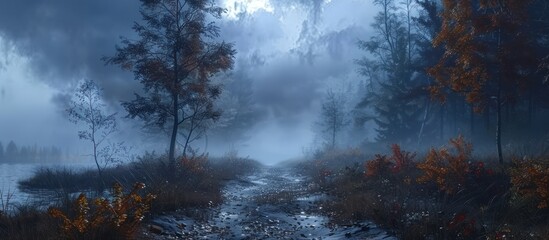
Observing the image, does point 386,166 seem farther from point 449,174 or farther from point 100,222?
point 100,222

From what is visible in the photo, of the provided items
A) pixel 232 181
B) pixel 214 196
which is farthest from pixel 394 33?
pixel 214 196

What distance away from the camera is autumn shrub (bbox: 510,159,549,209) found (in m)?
9.07

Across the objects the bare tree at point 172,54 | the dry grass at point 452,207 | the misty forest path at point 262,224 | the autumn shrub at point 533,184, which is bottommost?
the misty forest path at point 262,224

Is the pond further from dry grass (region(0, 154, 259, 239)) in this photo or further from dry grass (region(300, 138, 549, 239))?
dry grass (region(300, 138, 549, 239))

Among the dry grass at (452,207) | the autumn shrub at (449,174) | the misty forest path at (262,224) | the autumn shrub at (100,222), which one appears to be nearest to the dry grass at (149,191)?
the autumn shrub at (100,222)

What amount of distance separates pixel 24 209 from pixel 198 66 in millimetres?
12966

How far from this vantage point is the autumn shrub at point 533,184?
907cm

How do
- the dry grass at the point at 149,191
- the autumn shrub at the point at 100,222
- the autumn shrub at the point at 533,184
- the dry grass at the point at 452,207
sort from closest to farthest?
the autumn shrub at the point at 100,222
the dry grass at the point at 149,191
the dry grass at the point at 452,207
the autumn shrub at the point at 533,184

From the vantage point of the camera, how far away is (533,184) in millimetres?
9812

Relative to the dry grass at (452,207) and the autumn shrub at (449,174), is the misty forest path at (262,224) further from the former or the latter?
the autumn shrub at (449,174)

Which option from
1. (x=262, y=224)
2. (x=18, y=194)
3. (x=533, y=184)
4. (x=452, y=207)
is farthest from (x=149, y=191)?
(x=18, y=194)

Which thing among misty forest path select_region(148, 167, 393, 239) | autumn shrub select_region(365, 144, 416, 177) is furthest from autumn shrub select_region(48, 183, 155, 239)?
autumn shrub select_region(365, 144, 416, 177)

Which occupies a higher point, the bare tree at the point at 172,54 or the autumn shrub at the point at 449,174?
the bare tree at the point at 172,54

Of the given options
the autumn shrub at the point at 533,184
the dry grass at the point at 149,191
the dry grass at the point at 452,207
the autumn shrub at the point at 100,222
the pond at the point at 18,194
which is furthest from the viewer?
the pond at the point at 18,194
